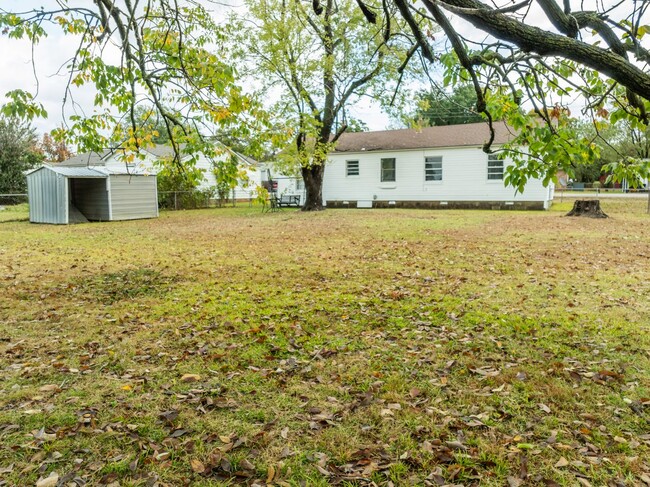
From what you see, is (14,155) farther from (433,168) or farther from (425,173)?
(433,168)

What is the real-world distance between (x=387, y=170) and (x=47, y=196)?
17.4 meters

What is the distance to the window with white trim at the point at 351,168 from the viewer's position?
2675 cm

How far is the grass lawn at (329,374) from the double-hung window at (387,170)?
707 inches

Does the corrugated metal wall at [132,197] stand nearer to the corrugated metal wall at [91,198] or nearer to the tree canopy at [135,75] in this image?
the corrugated metal wall at [91,198]

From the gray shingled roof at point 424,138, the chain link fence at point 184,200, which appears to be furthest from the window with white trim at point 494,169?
the chain link fence at point 184,200

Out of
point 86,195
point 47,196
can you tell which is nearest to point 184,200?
point 86,195

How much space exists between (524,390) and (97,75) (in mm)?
6034

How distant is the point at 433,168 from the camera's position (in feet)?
81.6

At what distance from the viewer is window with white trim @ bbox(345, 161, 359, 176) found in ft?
87.8

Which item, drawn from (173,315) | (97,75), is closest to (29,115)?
(97,75)

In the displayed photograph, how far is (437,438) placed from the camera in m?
2.87

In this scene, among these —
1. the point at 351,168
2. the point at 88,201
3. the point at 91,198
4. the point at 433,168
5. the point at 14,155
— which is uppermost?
the point at 14,155

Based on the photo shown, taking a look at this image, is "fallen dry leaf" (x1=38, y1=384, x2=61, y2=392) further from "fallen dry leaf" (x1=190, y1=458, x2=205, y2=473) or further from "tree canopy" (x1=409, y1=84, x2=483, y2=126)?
"tree canopy" (x1=409, y1=84, x2=483, y2=126)

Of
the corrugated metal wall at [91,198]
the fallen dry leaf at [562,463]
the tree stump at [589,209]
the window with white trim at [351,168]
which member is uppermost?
the window with white trim at [351,168]
